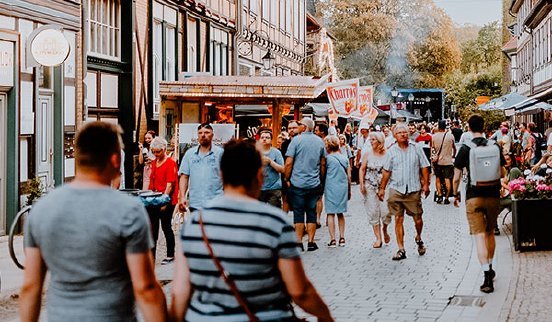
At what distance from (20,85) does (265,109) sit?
9.89 meters

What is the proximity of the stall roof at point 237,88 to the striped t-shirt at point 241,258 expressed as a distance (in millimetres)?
16101

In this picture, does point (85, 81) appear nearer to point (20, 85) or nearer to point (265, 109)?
point (20, 85)

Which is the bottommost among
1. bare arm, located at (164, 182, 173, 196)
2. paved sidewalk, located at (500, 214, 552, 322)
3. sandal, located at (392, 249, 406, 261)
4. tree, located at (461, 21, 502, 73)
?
paved sidewalk, located at (500, 214, 552, 322)

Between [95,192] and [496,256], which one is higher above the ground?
[95,192]

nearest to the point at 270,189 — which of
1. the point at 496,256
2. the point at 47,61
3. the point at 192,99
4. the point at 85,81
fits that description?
the point at 496,256

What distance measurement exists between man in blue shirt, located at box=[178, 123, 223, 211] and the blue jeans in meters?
2.52

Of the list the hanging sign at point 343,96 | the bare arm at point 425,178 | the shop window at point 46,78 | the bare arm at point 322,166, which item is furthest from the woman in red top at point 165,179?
the hanging sign at point 343,96

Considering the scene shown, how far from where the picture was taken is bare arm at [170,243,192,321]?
4176mm

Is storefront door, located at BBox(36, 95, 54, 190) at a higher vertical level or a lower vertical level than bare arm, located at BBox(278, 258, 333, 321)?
higher

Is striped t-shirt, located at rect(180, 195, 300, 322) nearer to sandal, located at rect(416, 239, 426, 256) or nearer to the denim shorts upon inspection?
the denim shorts

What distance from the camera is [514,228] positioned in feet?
43.5

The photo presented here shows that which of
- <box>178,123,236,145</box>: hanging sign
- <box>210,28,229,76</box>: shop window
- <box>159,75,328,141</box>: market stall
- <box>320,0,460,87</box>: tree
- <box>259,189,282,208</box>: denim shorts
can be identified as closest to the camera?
<box>259,189,282,208</box>: denim shorts

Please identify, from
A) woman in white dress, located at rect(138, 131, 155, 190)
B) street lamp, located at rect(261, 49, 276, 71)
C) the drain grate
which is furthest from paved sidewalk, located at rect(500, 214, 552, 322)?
street lamp, located at rect(261, 49, 276, 71)

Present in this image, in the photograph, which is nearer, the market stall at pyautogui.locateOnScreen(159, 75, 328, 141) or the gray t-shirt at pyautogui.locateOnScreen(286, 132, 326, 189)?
the gray t-shirt at pyautogui.locateOnScreen(286, 132, 326, 189)
